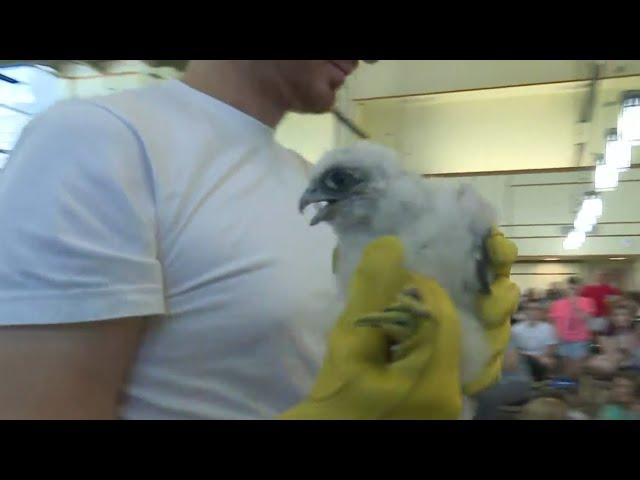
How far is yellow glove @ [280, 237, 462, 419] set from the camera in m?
0.37

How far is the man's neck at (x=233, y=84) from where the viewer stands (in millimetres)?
596

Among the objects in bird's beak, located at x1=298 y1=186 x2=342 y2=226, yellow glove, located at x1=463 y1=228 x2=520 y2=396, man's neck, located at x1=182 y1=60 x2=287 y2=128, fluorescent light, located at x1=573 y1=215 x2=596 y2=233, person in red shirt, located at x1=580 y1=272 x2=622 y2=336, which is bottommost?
yellow glove, located at x1=463 y1=228 x2=520 y2=396

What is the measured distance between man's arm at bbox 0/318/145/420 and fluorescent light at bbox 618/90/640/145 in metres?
3.06

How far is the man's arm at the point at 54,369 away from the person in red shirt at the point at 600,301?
1.07 metres

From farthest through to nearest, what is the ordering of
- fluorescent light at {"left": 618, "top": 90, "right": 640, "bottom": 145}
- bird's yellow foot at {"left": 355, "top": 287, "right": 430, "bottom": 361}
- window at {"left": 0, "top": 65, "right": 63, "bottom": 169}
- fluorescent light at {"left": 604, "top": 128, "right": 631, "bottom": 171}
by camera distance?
fluorescent light at {"left": 604, "top": 128, "right": 631, "bottom": 171} < fluorescent light at {"left": 618, "top": 90, "right": 640, "bottom": 145} < window at {"left": 0, "top": 65, "right": 63, "bottom": 169} < bird's yellow foot at {"left": 355, "top": 287, "right": 430, "bottom": 361}

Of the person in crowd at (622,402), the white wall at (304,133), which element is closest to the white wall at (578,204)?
the person in crowd at (622,402)

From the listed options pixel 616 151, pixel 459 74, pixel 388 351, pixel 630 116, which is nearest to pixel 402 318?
pixel 388 351

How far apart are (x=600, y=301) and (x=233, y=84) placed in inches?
51.9

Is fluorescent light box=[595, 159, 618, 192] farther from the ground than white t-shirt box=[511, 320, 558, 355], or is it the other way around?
fluorescent light box=[595, 159, 618, 192]

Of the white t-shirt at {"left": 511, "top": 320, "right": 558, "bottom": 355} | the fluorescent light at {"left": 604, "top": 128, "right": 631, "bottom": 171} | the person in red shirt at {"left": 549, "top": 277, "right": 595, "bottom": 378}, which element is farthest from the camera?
the fluorescent light at {"left": 604, "top": 128, "right": 631, "bottom": 171}

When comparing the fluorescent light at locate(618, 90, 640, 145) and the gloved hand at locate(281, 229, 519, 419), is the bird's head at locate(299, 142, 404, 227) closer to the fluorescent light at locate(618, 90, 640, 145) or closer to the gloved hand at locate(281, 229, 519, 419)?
the gloved hand at locate(281, 229, 519, 419)

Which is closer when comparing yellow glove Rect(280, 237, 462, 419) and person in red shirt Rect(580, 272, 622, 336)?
yellow glove Rect(280, 237, 462, 419)

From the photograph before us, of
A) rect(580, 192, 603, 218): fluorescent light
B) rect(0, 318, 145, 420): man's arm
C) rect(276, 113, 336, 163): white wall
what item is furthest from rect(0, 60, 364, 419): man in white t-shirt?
rect(580, 192, 603, 218): fluorescent light
